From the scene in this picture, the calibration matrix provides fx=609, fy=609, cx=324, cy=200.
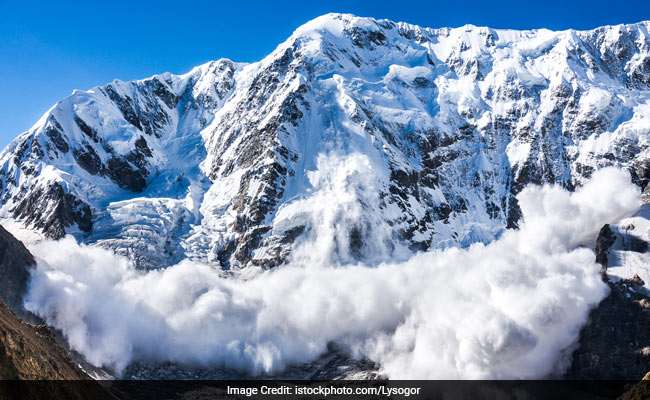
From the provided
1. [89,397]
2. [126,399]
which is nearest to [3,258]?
[126,399]

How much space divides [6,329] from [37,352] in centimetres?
780

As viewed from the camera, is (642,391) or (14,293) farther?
(14,293)

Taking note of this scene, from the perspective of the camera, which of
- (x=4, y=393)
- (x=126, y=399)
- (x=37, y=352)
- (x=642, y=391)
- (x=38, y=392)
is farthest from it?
(x=126, y=399)

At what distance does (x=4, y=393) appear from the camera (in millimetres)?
61812

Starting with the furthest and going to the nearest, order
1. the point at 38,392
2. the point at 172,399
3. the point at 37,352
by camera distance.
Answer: the point at 172,399 < the point at 37,352 < the point at 38,392

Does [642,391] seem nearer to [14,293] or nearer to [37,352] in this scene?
[37,352]

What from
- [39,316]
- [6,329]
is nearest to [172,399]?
[39,316]

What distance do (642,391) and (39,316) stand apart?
195956 millimetres

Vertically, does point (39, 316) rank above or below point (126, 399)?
above

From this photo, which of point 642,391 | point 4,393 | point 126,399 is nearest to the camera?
point 642,391

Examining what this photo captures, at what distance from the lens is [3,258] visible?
197 metres

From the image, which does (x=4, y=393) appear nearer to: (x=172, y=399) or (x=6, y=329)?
(x=6, y=329)

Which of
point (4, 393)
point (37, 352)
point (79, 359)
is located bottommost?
point (4, 393)

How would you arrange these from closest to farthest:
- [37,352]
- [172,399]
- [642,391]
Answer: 1. [642,391]
2. [37,352]
3. [172,399]
